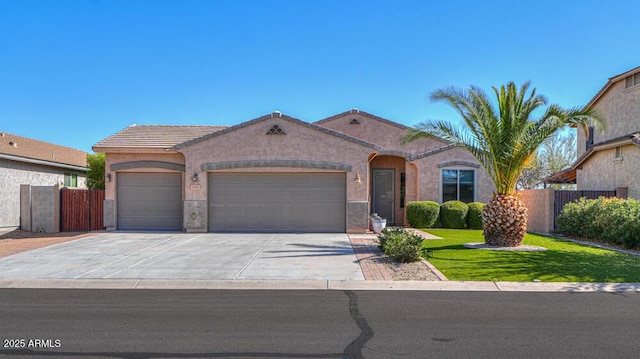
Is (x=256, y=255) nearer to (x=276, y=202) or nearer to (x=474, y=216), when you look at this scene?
(x=276, y=202)

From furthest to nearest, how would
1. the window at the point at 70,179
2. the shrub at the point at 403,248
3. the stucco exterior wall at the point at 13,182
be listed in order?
the window at the point at 70,179
the stucco exterior wall at the point at 13,182
the shrub at the point at 403,248

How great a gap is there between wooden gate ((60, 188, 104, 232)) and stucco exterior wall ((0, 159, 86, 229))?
2180 millimetres

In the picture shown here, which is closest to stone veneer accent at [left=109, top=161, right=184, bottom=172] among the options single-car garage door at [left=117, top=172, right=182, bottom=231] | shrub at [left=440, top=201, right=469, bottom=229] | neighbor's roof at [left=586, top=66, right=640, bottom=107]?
single-car garage door at [left=117, top=172, right=182, bottom=231]

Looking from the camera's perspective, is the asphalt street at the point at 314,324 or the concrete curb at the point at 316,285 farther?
→ the concrete curb at the point at 316,285

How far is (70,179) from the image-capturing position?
2375 cm

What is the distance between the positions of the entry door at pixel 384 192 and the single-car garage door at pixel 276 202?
13.7ft

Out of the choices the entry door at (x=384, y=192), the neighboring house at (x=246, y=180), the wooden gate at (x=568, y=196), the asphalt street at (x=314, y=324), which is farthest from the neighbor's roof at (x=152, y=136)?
the wooden gate at (x=568, y=196)

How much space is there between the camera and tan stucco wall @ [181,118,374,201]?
54.5 ft

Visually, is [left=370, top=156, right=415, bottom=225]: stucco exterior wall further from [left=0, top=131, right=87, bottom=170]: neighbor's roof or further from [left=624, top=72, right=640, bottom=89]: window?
[left=0, top=131, right=87, bottom=170]: neighbor's roof

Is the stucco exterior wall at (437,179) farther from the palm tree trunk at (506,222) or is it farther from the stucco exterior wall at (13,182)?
the stucco exterior wall at (13,182)

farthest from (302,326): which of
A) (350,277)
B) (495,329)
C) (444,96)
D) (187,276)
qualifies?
(444,96)

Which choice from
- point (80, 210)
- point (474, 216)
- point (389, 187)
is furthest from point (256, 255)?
point (474, 216)

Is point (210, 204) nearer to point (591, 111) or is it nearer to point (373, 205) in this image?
point (373, 205)

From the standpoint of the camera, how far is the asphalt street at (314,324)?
492 cm
